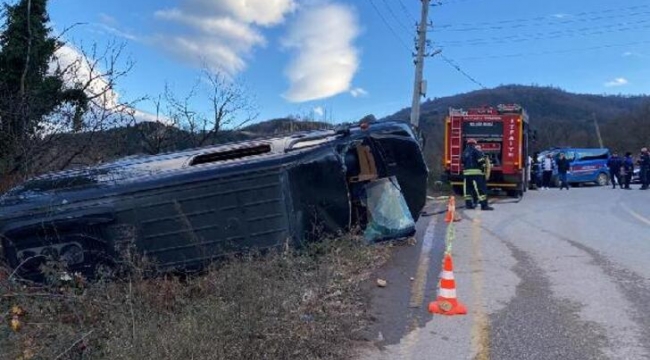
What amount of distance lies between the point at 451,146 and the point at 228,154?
13.6m

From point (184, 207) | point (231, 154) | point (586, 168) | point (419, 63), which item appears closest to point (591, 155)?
point (586, 168)

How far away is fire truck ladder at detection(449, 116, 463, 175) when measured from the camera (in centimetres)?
1927

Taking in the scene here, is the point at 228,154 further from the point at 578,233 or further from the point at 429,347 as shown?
the point at 578,233

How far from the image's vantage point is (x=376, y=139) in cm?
796

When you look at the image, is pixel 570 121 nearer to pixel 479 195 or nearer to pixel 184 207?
pixel 479 195

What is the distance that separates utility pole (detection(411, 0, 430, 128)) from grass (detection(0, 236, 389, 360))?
53.6 ft

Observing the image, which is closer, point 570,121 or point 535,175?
point 535,175

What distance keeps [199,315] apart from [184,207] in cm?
172

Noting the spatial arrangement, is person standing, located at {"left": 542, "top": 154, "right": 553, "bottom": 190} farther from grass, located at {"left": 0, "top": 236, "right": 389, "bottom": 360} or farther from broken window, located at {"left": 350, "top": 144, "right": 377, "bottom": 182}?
grass, located at {"left": 0, "top": 236, "right": 389, "bottom": 360}

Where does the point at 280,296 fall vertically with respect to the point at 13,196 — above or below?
below

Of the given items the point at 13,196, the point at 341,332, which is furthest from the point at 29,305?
the point at 341,332

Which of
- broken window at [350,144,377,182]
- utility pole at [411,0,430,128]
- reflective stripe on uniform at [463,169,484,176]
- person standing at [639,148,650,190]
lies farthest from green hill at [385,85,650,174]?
broken window at [350,144,377,182]

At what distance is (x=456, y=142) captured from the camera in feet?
63.4

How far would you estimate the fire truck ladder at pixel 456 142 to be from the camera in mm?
19266
